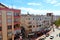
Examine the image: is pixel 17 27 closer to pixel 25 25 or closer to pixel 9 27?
pixel 9 27

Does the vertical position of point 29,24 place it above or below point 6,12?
below

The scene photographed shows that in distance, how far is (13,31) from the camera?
104 ft

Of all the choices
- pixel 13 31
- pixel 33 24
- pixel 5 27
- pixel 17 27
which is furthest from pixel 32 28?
pixel 5 27

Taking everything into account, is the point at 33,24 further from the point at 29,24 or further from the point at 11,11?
the point at 11,11

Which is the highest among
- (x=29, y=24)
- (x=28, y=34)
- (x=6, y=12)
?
(x=6, y=12)

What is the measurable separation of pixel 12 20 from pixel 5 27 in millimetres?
2792

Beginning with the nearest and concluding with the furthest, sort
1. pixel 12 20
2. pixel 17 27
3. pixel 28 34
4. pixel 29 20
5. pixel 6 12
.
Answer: pixel 6 12
pixel 12 20
pixel 17 27
pixel 28 34
pixel 29 20

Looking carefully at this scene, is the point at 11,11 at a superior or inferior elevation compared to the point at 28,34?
superior

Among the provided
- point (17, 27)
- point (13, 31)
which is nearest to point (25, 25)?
point (17, 27)

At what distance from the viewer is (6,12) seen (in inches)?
1130

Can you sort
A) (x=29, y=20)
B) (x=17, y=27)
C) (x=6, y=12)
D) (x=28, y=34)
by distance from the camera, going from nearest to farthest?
(x=6, y=12) → (x=17, y=27) → (x=28, y=34) → (x=29, y=20)

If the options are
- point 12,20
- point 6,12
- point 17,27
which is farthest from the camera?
point 17,27

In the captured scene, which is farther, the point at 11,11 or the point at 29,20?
the point at 29,20

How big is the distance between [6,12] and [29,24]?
61.0ft
